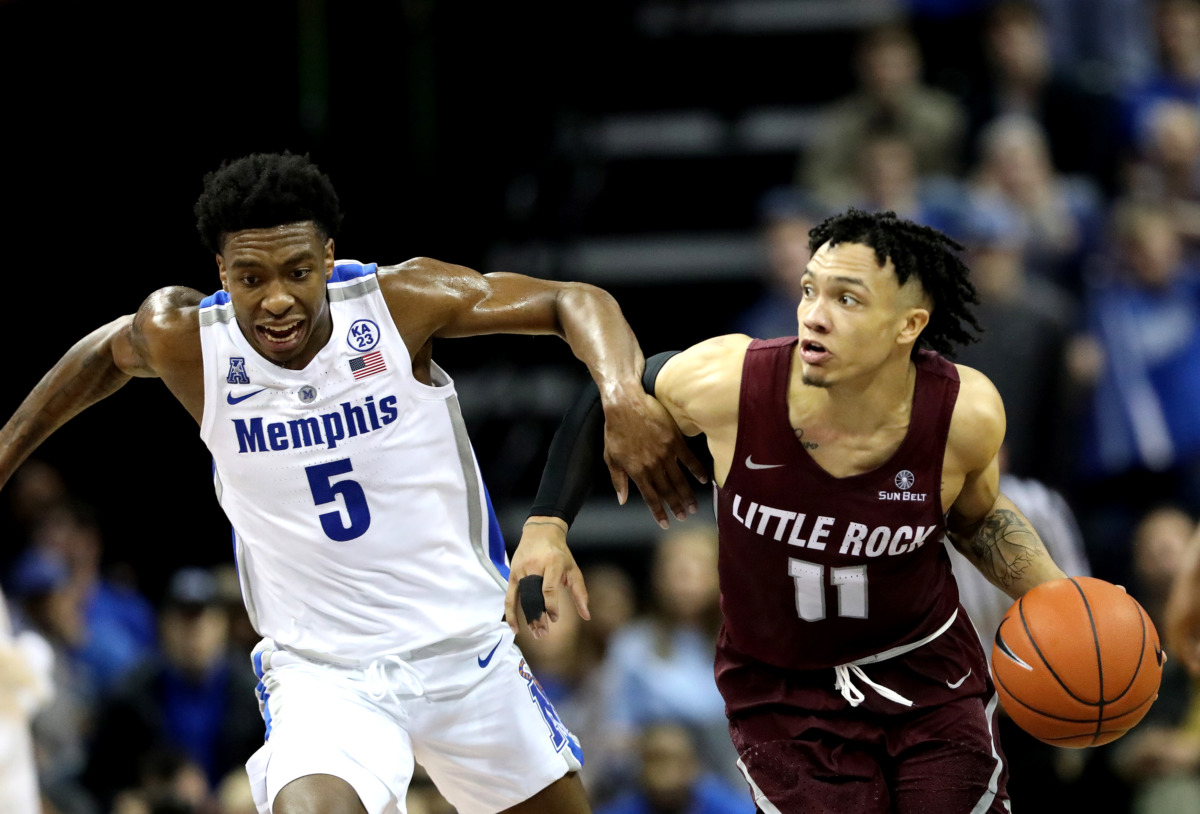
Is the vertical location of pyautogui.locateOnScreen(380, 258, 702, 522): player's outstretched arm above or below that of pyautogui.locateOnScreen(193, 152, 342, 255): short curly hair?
below

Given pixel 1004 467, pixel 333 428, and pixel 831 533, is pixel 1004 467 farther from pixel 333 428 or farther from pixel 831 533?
pixel 333 428

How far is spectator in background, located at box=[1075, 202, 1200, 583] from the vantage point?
344 inches

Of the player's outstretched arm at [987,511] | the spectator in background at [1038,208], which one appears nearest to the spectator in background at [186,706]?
the spectator in background at [1038,208]

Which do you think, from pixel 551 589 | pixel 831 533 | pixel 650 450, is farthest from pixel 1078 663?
pixel 551 589

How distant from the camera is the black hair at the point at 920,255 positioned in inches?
174

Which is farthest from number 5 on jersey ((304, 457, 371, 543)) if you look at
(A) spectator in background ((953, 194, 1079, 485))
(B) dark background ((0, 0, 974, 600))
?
(B) dark background ((0, 0, 974, 600))

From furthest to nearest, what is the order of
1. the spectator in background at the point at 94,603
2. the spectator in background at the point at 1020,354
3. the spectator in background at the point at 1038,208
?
1. the spectator in background at the point at 94,603
2. the spectator in background at the point at 1038,208
3. the spectator in background at the point at 1020,354

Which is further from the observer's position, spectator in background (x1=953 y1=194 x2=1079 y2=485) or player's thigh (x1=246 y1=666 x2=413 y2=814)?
spectator in background (x1=953 y1=194 x2=1079 y2=485)

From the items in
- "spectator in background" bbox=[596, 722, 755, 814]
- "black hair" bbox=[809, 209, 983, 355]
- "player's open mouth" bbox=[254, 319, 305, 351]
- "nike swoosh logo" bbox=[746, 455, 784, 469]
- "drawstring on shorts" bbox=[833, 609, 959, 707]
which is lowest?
"spectator in background" bbox=[596, 722, 755, 814]

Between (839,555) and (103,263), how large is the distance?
6.02 meters

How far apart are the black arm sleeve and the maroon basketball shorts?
79 cm

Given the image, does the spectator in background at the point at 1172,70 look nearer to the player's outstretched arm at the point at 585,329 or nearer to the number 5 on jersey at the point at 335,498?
the player's outstretched arm at the point at 585,329

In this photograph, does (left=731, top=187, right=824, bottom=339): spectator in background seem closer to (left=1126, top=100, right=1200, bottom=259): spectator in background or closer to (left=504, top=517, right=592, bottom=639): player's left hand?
(left=1126, top=100, right=1200, bottom=259): spectator in background

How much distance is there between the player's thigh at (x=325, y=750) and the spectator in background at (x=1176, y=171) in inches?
234
